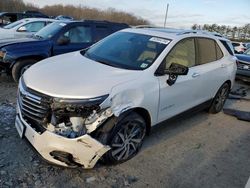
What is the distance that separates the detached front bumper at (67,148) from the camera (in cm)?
323

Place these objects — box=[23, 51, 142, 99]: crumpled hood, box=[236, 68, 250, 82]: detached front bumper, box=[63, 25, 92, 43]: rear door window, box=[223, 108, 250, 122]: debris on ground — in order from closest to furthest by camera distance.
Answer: box=[23, 51, 142, 99]: crumpled hood → box=[223, 108, 250, 122]: debris on ground → box=[63, 25, 92, 43]: rear door window → box=[236, 68, 250, 82]: detached front bumper

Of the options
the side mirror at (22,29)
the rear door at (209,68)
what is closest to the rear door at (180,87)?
the rear door at (209,68)

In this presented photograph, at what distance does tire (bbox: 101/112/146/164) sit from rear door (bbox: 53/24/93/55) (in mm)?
4278

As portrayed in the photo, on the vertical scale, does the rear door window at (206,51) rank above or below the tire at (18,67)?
above

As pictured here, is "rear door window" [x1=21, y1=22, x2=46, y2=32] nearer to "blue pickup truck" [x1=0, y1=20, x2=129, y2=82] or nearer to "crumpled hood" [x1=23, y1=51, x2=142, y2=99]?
"blue pickup truck" [x1=0, y1=20, x2=129, y2=82]

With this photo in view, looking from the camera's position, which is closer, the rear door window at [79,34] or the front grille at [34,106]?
the front grille at [34,106]

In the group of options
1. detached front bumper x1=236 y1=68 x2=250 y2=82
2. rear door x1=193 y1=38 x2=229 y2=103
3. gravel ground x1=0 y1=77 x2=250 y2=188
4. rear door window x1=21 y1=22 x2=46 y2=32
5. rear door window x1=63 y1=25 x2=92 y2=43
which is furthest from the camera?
rear door window x1=21 y1=22 x2=46 y2=32

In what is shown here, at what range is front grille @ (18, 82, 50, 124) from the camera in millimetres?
3326

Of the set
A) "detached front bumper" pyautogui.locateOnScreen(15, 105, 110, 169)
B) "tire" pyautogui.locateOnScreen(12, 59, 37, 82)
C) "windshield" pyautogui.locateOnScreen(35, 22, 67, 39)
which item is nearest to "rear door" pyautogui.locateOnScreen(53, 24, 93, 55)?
"windshield" pyautogui.locateOnScreen(35, 22, 67, 39)

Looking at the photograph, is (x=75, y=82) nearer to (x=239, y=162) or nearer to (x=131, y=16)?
(x=239, y=162)

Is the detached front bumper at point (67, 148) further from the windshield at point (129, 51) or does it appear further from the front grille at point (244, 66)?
the front grille at point (244, 66)

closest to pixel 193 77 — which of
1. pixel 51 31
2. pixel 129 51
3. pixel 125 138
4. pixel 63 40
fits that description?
pixel 129 51

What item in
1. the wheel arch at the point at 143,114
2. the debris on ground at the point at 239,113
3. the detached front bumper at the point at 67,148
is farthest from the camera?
the debris on ground at the point at 239,113

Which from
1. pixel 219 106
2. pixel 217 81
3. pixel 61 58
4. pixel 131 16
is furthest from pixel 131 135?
pixel 131 16
